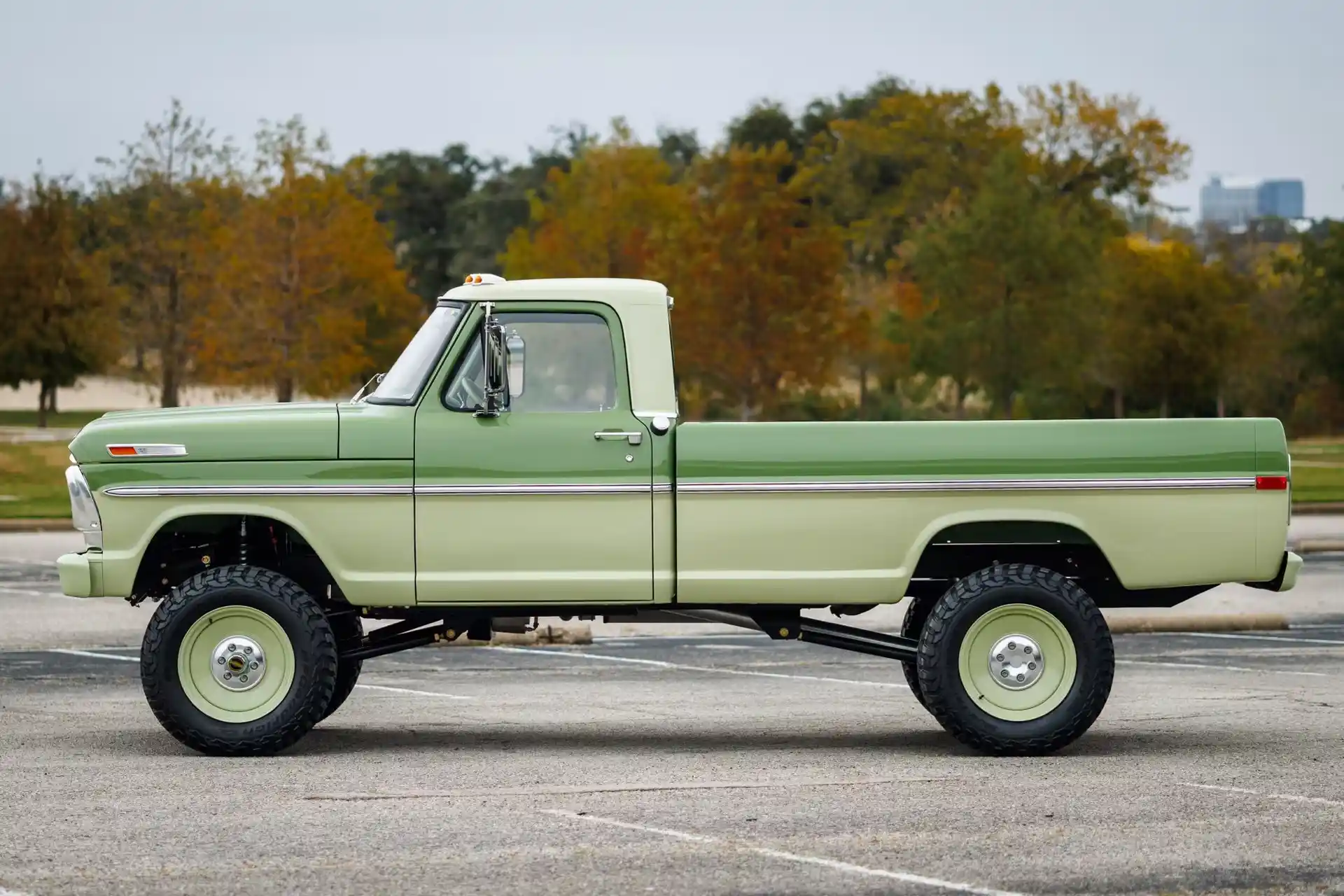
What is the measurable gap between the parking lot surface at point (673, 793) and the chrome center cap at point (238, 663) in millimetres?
415

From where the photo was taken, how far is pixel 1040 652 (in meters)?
9.97

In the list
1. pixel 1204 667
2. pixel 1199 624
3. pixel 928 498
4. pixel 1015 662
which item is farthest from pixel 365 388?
pixel 1199 624

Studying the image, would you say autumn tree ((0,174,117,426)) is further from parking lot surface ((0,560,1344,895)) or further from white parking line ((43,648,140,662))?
parking lot surface ((0,560,1344,895))

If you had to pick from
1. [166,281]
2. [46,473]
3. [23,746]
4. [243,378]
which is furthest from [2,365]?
[23,746]

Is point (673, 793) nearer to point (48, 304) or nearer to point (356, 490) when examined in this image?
point (356, 490)

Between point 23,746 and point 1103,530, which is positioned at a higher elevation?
point 1103,530

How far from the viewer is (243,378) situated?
57812mm

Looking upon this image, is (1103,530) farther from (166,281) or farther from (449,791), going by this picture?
(166,281)

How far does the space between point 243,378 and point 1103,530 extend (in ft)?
164

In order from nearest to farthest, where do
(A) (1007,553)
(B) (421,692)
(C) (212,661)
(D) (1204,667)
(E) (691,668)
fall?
1. (C) (212,661)
2. (A) (1007,553)
3. (B) (421,692)
4. (D) (1204,667)
5. (E) (691,668)

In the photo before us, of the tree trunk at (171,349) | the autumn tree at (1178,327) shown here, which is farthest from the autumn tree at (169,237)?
the autumn tree at (1178,327)

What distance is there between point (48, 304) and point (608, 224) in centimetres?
2104

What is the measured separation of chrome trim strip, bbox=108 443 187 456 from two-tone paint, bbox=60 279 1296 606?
3cm

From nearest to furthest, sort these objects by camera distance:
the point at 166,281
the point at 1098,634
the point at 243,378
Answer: the point at 1098,634 → the point at 243,378 → the point at 166,281
